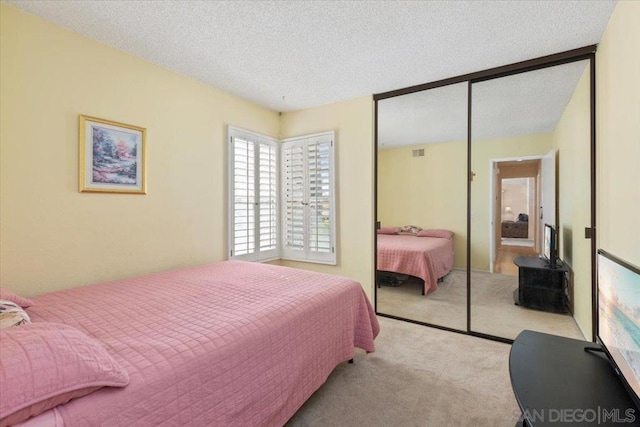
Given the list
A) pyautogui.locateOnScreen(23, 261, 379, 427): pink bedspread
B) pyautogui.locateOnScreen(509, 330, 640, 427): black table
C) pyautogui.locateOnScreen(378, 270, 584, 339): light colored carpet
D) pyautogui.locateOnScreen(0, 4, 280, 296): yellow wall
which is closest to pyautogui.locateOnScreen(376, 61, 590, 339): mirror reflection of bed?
pyautogui.locateOnScreen(378, 270, 584, 339): light colored carpet

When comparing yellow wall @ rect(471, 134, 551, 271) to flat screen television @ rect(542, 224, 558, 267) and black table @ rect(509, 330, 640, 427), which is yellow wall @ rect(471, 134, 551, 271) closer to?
flat screen television @ rect(542, 224, 558, 267)

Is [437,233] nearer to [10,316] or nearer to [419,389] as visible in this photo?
[419,389]

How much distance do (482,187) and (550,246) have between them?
939 mm

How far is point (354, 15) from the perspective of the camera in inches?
75.6

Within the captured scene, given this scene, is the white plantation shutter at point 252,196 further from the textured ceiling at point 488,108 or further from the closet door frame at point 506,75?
the textured ceiling at point 488,108

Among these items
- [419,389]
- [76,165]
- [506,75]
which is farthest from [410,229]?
[76,165]

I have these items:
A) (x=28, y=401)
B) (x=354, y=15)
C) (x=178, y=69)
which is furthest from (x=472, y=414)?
(x=178, y=69)

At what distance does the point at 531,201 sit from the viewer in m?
3.64

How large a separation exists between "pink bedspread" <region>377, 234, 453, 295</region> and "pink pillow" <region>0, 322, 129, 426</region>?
10.3 feet

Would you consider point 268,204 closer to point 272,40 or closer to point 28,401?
point 272,40

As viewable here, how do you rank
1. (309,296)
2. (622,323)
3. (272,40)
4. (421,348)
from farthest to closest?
(421,348), (272,40), (309,296), (622,323)

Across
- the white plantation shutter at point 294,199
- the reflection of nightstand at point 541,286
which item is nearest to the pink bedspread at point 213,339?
the white plantation shutter at point 294,199

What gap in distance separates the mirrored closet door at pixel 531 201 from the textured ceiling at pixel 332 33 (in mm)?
583

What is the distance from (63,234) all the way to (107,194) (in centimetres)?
39
